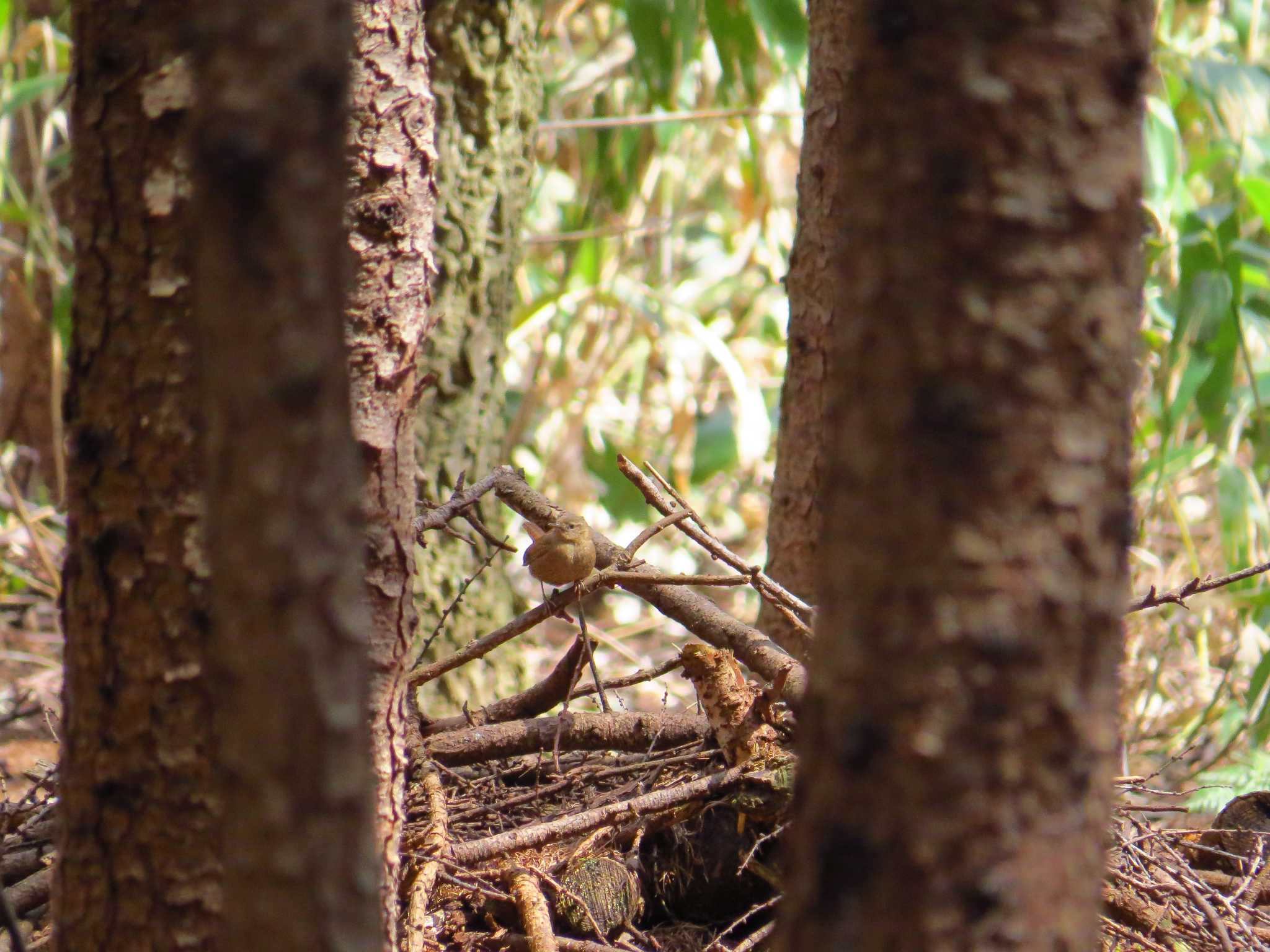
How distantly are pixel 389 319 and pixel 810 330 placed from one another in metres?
1.12

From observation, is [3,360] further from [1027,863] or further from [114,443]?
[1027,863]

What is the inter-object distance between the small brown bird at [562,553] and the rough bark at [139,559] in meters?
0.67

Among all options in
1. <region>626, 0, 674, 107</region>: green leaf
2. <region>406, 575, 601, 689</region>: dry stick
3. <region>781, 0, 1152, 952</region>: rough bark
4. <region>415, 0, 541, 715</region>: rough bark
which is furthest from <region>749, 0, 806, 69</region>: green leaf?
<region>781, 0, 1152, 952</region>: rough bark

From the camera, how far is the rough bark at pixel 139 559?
3.20ft

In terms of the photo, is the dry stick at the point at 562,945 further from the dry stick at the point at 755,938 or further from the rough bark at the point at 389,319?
the rough bark at the point at 389,319

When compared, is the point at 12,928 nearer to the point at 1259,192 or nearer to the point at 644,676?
the point at 644,676

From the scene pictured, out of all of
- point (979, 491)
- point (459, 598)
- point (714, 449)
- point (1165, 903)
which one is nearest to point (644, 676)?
point (459, 598)

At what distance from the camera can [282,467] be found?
58cm

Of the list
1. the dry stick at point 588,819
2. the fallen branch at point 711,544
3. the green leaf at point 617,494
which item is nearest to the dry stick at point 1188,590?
the fallen branch at point 711,544

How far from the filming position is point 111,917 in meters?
0.99

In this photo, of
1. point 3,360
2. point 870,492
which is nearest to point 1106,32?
point 870,492

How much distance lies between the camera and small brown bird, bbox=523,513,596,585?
1.61m

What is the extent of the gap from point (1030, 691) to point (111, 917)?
768mm

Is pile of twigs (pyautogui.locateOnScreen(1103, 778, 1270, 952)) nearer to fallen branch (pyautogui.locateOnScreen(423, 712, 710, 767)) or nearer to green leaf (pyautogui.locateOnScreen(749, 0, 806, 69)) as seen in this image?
fallen branch (pyautogui.locateOnScreen(423, 712, 710, 767))
